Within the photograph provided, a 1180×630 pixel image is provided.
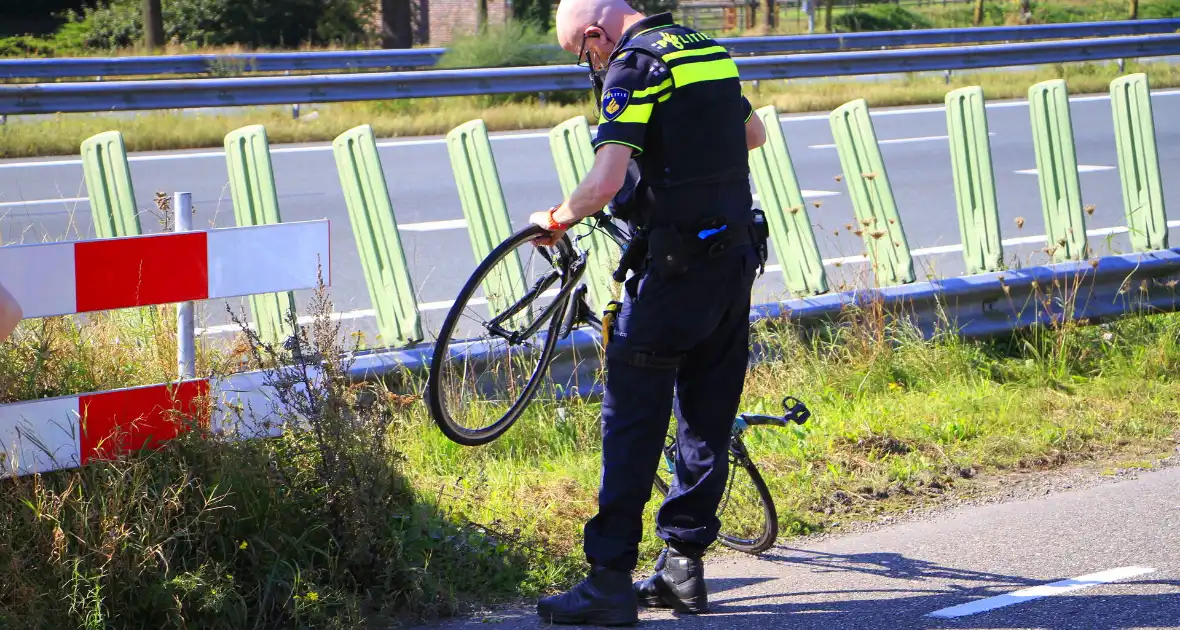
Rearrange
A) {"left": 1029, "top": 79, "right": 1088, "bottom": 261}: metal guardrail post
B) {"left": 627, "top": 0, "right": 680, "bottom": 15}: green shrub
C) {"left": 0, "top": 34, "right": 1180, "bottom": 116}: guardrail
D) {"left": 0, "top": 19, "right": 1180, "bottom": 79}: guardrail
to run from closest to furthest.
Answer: {"left": 1029, "top": 79, "right": 1088, "bottom": 261}: metal guardrail post → {"left": 0, "top": 34, "right": 1180, "bottom": 116}: guardrail → {"left": 0, "top": 19, "right": 1180, "bottom": 79}: guardrail → {"left": 627, "top": 0, "right": 680, "bottom": 15}: green shrub

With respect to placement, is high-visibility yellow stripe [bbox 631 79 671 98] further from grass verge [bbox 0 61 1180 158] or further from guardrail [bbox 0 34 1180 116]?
grass verge [bbox 0 61 1180 158]

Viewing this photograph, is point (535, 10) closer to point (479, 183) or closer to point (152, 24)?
point (152, 24)

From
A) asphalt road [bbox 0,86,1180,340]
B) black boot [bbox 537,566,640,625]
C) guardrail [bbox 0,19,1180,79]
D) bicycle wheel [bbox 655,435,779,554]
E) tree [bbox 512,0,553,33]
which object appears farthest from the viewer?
tree [bbox 512,0,553,33]

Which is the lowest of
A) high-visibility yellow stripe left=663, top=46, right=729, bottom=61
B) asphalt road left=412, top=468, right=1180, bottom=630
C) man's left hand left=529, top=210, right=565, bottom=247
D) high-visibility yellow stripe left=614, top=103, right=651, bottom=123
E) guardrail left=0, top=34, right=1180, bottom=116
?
asphalt road left=412, top=468, right=1180, bottom=630

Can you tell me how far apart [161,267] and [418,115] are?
1387cm

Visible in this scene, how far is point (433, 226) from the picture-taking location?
1063 centimetres

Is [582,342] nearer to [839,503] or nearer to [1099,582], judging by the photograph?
[839,503]

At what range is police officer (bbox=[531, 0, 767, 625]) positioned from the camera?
3801mm

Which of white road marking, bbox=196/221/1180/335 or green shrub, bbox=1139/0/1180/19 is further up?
green shrub, bbox=1139/0/1180/19

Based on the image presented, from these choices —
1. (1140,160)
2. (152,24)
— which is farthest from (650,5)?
(1140,160)

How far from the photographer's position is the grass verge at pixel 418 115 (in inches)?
580

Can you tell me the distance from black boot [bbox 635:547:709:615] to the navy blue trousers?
0.05 m

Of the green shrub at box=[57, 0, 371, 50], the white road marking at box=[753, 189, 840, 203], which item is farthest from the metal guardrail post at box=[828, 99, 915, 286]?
the green shrub at box=[57, 0, 371, 50]

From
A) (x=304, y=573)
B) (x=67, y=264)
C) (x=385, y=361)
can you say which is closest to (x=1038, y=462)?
(x=385, y=361)
